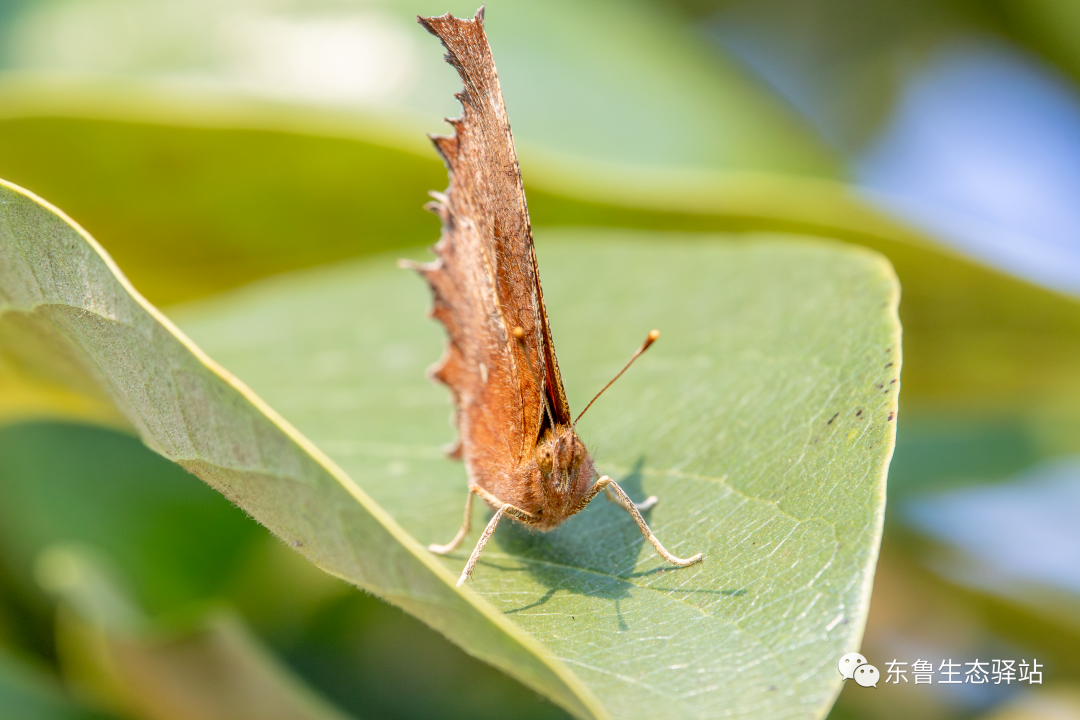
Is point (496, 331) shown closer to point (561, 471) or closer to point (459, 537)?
point (561, 471)

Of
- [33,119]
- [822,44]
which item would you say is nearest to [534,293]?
[33,119]

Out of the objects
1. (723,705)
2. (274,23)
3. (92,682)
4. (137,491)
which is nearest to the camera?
(723,705)

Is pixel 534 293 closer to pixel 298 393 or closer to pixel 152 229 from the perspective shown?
pixel 298 393

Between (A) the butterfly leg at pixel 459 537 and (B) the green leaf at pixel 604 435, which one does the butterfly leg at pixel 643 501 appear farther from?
(A) the butterfly leg at pixel 459 537

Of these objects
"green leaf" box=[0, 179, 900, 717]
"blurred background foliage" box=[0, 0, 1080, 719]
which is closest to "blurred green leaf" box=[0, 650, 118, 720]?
"blurred background foliage" box=[0, 0, 1080, 719]

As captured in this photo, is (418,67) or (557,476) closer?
(557,476)

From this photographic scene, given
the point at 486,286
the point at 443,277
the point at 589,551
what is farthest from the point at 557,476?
the point at 443,277

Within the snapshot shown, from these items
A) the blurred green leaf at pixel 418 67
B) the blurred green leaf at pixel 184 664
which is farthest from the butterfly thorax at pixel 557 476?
the blurred green leaf at pixel 418 67
